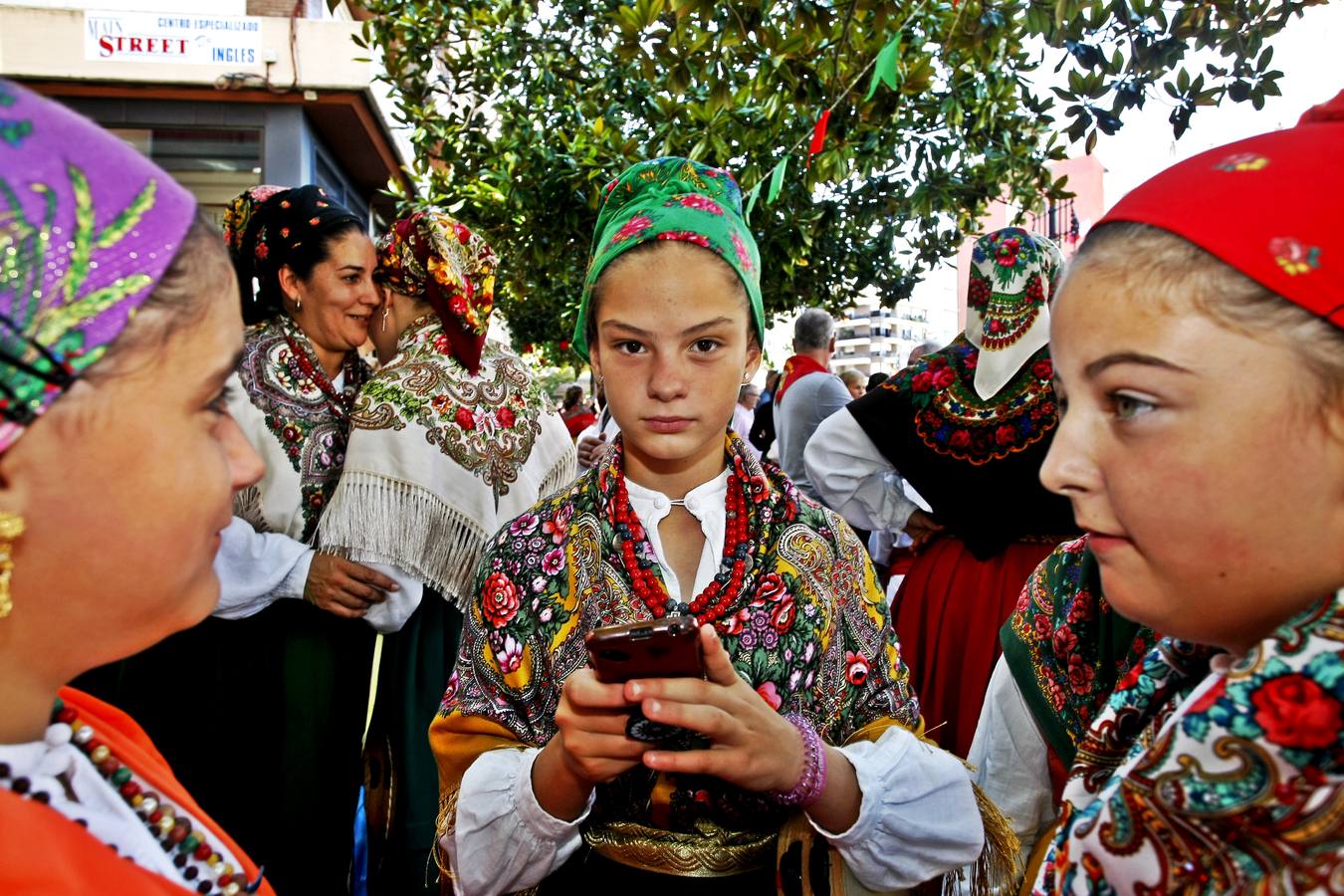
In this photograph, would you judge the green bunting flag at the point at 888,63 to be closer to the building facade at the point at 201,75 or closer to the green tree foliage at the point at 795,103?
the green tree foliage at the point at 795,103

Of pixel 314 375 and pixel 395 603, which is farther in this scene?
pixel 314 375

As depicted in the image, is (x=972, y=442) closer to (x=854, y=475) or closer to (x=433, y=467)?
(x=854, y=475)

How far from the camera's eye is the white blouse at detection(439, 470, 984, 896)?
5.10 ft

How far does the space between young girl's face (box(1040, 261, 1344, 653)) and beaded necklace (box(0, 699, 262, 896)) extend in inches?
43.0

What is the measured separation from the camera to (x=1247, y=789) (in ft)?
2.82

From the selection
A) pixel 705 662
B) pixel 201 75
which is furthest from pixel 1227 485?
pixel 201 75

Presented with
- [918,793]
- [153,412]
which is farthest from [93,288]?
[918,793]

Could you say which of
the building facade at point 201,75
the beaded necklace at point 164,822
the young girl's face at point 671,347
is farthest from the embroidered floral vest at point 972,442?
the building facade at point 201,75

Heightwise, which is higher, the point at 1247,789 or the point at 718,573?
the point at 718,573

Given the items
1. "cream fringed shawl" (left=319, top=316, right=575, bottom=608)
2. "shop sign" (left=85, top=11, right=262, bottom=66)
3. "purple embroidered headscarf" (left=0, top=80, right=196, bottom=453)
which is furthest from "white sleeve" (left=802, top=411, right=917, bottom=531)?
"shop sign" (left=85, top=11, right=262, bottom=66)

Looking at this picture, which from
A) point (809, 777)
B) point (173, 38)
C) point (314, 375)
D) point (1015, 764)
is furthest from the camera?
point (173, 38)

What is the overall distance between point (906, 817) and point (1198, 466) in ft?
2.87

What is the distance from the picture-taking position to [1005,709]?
200 cm

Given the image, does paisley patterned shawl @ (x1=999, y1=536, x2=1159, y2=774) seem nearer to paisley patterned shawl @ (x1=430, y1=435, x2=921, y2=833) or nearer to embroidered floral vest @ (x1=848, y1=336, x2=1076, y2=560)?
paisley patterned shawl @ (x1=430, y1=435, x2=921, y2=833)
